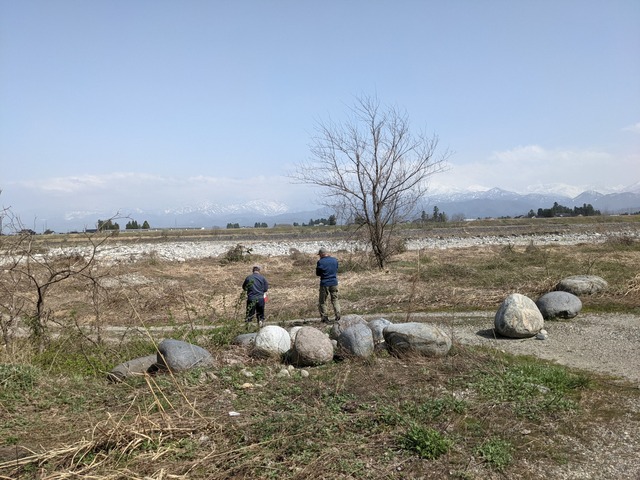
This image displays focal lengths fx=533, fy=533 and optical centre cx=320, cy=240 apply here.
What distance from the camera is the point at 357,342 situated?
29.6 feet

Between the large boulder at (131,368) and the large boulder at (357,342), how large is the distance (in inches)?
123

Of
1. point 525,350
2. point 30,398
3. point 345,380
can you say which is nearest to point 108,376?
point 30,398

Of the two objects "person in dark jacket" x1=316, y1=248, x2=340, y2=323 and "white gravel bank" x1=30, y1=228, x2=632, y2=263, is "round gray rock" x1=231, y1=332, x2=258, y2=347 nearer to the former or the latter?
"person in dark jacket" x1=316, y1=248, x2=340, y2=323

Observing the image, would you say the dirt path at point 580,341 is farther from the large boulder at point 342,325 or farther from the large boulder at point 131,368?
the large boulder at point 131,368

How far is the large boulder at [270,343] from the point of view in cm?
926

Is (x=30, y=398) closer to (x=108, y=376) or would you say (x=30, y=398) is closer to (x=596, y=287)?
(x=108, y=376)

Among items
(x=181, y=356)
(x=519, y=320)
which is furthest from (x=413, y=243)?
(x=181, y=356)

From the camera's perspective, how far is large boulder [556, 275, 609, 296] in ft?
48.2

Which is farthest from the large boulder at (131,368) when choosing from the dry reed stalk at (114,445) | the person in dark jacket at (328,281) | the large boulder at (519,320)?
the large boulder at (519,320)

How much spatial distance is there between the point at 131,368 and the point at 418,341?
4700 mm

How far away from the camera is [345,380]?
779 cm

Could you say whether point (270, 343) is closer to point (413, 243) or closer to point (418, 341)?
point (418, 341)

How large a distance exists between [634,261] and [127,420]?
2277 centimetres

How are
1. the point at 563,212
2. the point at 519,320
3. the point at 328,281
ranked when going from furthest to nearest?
1. the point at 563,212
2. the point at 328,281
3. the point at 519,320
